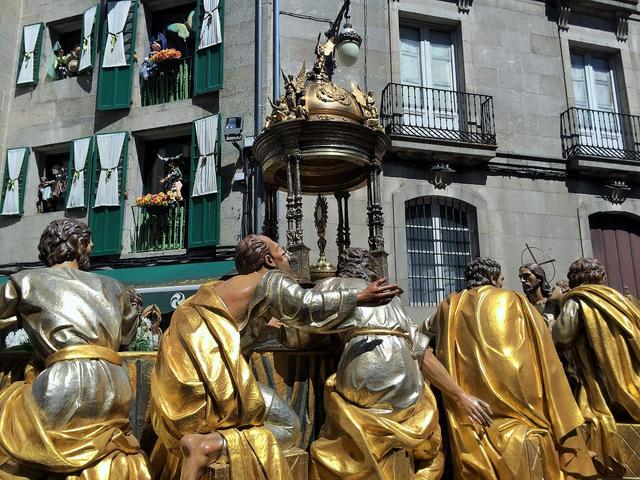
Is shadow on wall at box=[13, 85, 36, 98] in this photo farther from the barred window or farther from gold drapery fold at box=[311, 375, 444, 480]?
gold drapery fold at box=[311, 375, 444, 480]

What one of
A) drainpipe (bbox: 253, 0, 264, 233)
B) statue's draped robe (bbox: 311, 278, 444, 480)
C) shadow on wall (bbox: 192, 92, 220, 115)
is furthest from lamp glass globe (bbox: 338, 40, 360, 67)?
statue's draped robe (bbox: 311, 278, 444, 480)

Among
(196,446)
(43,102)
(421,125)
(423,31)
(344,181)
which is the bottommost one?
(196,446)

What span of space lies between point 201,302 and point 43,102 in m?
12.2

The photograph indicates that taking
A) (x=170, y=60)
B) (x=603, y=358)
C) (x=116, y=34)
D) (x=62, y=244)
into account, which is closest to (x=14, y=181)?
(x=116, y=34)

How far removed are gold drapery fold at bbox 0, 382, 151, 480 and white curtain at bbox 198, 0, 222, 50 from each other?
10.4m

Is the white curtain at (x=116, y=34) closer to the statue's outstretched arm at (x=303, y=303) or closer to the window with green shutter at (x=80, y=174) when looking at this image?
the window with green shutter at (x=80, y=174)

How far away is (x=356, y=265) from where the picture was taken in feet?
13.4

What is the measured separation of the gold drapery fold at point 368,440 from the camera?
342cm

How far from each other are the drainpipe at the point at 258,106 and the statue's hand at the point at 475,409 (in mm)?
7077

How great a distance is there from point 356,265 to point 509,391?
4.50 ft

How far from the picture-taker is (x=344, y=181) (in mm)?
8312

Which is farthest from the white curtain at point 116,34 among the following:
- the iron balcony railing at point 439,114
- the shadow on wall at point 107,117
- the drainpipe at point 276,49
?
the iron balcony railing at point 439,114

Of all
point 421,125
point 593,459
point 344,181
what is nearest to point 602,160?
point 421,125

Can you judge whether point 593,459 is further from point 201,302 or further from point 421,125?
point 421,125
